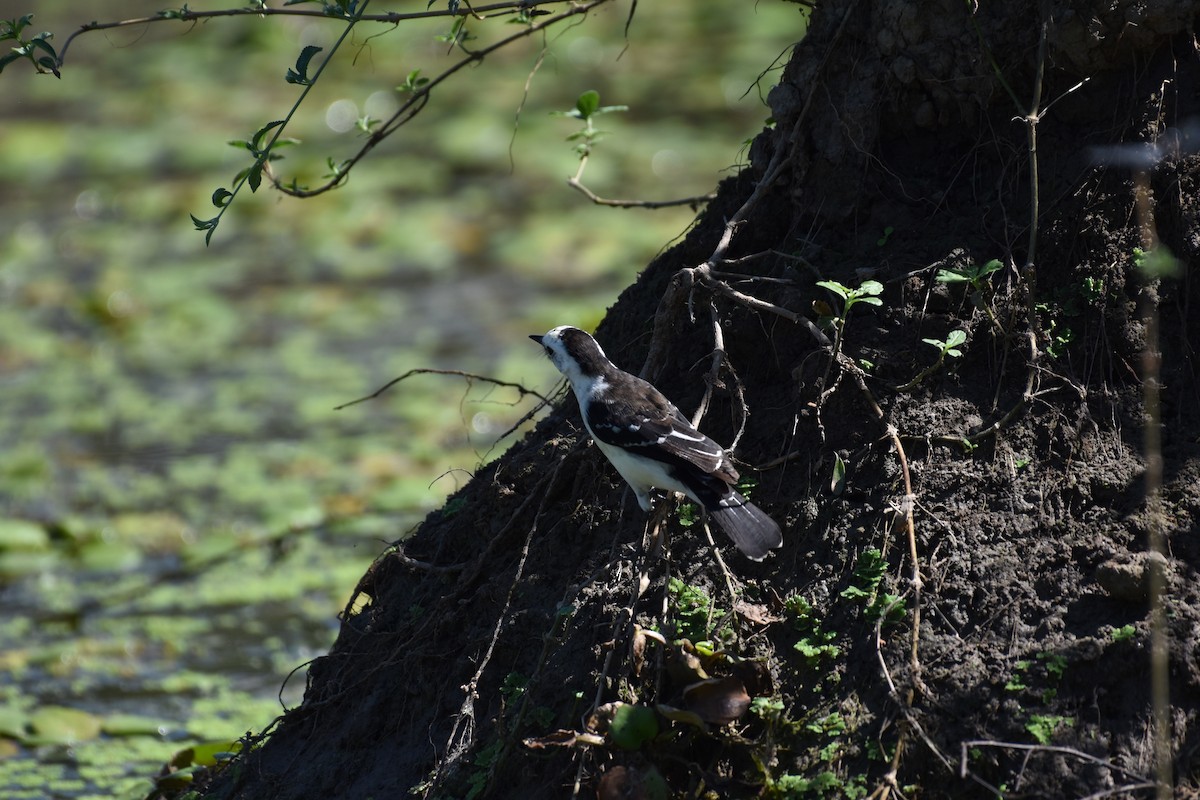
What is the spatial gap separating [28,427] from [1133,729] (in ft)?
23.7

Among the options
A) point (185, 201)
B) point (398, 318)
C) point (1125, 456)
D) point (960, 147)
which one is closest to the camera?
point (1125, 456)

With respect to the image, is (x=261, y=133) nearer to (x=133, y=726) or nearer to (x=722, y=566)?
(x=722, y=566)

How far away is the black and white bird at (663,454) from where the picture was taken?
10.7 ft

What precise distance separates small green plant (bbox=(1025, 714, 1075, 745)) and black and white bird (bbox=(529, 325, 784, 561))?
2.31 ft

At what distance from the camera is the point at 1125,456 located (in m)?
3.28

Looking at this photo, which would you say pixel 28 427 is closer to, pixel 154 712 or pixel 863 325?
pixel 154 712

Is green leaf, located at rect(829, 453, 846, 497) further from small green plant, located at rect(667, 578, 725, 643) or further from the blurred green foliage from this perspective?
the blurred green foliage

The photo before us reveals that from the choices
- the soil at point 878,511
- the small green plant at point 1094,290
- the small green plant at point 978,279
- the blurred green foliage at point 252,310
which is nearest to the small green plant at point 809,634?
the soil at point 878,511

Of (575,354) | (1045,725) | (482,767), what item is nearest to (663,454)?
(575,354)

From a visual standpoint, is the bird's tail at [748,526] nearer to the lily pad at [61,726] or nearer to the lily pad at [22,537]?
the lily pad at [61,726]

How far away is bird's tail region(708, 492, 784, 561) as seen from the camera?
10.6ft

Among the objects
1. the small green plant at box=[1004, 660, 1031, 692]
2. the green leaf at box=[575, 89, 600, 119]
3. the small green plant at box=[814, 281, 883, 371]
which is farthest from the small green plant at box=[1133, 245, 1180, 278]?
the green leaf at box=[575, 89, 600, 119]

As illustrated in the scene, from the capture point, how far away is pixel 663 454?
344cm

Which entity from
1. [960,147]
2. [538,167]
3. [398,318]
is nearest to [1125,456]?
[960,147]
